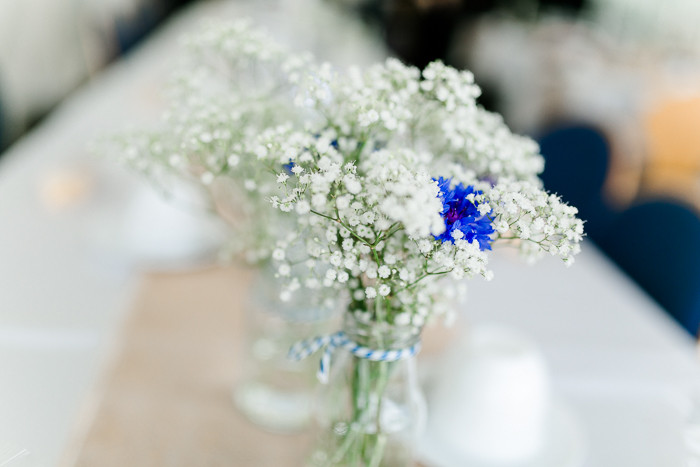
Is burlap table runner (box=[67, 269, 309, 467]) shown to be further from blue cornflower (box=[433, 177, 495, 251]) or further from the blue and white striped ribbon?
blue cornflower (box=[433, 177, 495, 251])

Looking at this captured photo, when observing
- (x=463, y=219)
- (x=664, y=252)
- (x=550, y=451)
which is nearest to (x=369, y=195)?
(x=463, y=219)

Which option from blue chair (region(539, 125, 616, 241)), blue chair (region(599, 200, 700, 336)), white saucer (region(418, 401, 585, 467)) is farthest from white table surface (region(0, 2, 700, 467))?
blue chair (region(539, 125, 616, 241))

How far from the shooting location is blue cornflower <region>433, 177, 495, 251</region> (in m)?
0.54

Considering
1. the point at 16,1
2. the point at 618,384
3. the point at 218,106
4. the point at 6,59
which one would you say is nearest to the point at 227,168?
the point at 218,106

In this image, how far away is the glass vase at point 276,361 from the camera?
0.90 m

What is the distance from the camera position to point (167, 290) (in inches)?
49.3

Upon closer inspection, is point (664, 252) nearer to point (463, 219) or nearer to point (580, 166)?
point (580, 166)

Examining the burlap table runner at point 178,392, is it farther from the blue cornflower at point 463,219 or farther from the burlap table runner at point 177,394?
the blue cornflower at point 463,219

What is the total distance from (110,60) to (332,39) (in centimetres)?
278

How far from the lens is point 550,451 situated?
872 millimetres

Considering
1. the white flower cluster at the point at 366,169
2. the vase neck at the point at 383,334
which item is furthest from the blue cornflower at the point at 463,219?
the vase neck at the point at 383,334

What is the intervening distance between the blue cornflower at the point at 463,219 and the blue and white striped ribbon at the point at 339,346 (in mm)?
163

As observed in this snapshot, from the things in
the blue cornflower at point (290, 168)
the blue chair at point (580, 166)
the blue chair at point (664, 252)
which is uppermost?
the blue chair at point (580, 166)

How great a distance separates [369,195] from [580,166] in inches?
74.1
